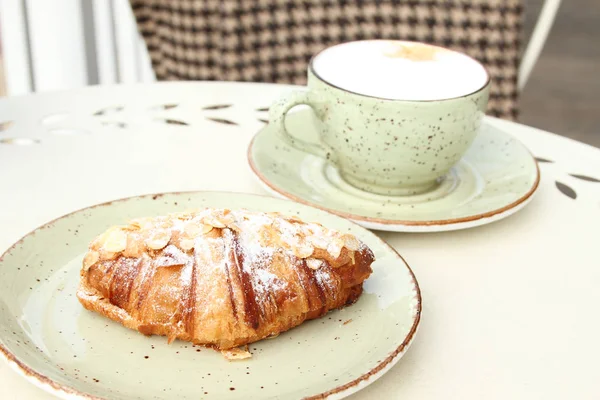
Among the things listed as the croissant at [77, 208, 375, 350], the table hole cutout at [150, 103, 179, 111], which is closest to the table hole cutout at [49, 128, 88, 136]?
the table hole cutout at [150, 103, 179, 111]

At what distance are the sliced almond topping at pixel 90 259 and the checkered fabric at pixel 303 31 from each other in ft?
3.37

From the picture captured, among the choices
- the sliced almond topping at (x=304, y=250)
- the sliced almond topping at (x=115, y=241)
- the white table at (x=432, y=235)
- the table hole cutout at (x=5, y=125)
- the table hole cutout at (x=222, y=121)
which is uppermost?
the table hole cutout at (x=5, y=125)

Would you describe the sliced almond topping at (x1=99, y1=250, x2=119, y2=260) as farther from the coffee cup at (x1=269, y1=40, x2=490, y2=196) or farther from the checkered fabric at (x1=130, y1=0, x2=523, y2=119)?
the checkered fabric at (x1=130, y1=0, x2=523, y2=119)

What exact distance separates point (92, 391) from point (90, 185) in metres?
0.35

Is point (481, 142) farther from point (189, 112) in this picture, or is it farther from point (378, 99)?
point (189, 112)

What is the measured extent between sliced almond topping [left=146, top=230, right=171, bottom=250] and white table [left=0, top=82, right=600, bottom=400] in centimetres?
12

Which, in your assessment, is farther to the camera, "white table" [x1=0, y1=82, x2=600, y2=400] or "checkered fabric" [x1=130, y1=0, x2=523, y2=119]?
"checkered fabric" [x1=130, y1=0, x2=523, y2=119]

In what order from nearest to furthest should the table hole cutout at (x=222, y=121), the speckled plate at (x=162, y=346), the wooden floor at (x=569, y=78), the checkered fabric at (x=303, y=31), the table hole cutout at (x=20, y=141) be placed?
the speckled plate at (x=162, y=346) → the table hole cutout at (x=20, y=141) → the table hole cutout at (x=222, y=121) → the checkered fabric at (x=303, y=31) → the wooden floor at (x=569, y=78)

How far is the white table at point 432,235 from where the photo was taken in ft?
1.72

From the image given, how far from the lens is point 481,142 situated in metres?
0.88

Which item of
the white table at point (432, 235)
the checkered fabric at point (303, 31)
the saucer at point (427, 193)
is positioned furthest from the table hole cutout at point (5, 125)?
the checkered fabric at point (303, 31)

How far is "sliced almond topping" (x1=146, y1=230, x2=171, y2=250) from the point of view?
521 mm

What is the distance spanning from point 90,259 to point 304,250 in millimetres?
154

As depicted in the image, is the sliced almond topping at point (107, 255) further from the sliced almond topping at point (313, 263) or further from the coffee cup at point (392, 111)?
the coffee cup at point (392, 111)
